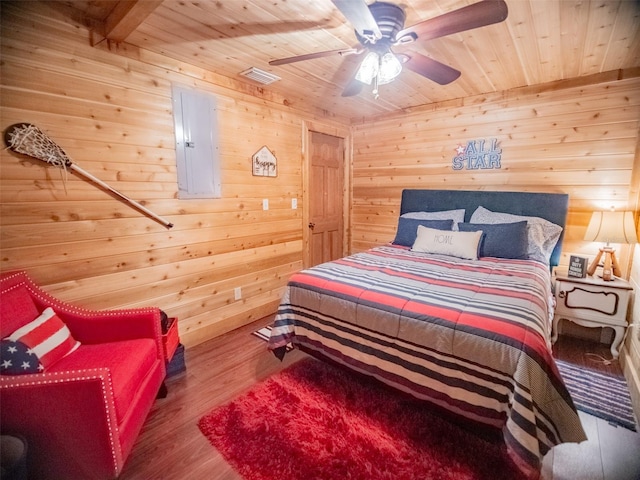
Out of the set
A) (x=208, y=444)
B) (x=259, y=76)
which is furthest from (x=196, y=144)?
(x=208, y=444)

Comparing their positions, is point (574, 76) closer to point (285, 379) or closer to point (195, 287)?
point (285, 379)

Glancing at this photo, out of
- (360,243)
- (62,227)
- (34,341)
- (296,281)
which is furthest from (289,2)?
(360,243)

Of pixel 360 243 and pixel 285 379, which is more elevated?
pixel 360 243

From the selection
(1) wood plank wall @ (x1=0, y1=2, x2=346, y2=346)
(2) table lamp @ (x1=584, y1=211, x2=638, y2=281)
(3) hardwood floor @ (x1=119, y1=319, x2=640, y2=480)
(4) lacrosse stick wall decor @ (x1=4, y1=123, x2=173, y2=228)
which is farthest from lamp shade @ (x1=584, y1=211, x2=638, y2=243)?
(4) lacrosse stick wall decor @ (x1=4, y1=123, x2=173, y2=228)

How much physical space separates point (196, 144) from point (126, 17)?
950mm

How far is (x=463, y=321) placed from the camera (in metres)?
1.53

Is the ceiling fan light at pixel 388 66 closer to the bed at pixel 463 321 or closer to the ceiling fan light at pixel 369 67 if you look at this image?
the ceiling fan light at pixel 369 67

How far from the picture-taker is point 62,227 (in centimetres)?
190

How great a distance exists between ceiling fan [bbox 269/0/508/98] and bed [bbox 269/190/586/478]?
136cm

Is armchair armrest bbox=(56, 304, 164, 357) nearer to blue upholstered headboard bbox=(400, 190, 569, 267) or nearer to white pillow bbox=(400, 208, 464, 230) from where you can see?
white pillow bbox=(400, 208, 464, 230)

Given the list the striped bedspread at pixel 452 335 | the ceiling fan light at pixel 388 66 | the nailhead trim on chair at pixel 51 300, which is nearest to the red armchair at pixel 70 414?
the nailhead trim on chair at pixel 51 300

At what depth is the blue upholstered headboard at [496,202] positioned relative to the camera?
2.90 meters

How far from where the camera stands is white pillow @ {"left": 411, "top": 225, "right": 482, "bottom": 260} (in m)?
2.75

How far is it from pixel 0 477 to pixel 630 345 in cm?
363
